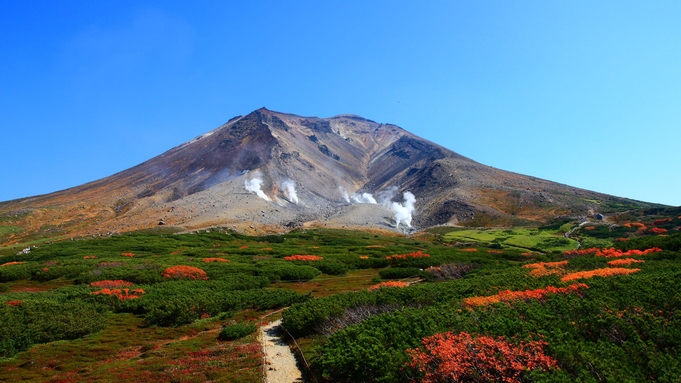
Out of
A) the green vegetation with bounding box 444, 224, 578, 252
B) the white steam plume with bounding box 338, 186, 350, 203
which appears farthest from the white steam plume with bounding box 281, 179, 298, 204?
the green vegetation with bounding box 444, 224, 578, 252

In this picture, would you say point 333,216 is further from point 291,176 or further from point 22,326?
point 22,326

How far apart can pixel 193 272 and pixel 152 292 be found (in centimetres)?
891

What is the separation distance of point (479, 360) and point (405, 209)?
144 metres

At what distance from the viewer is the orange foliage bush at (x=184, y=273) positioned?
1500 inches

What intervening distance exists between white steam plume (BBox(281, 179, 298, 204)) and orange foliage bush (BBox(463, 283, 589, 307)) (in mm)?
136132

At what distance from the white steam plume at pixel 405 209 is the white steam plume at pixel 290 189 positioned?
39176 millimetres

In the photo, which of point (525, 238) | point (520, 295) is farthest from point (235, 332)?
point (525, 238)

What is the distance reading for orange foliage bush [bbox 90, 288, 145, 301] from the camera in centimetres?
2900

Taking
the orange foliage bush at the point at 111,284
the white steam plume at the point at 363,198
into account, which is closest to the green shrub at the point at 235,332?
the orange foliage bush at the point at 111,284

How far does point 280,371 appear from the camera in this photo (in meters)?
16.2

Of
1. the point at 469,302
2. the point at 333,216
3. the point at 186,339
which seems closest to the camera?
the point at 469,302

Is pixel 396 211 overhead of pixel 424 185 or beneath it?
beneath

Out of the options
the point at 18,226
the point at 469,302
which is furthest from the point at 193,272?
the point at 18,226

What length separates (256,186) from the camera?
486 feet
